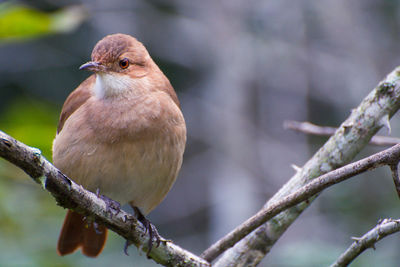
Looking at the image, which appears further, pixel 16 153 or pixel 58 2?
pixel 58 2

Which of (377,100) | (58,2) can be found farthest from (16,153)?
(58,2)

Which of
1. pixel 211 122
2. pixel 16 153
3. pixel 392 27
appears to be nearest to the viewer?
pixel 16 153

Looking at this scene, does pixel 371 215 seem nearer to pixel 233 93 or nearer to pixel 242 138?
pixel 242 138

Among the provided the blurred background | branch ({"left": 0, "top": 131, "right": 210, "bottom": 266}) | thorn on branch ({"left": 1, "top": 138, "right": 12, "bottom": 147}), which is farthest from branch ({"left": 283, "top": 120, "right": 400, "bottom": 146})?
the blurred background

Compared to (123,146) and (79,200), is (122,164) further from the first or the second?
(79,200)

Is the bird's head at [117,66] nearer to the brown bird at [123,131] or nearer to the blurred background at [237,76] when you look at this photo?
the brown bird at [123,131]

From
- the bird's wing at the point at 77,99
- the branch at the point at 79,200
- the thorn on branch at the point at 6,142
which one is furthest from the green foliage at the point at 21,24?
the thorn on branch at the point at 6,142

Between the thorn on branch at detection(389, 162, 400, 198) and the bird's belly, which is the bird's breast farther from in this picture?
the thorn on branch at detection(389, 162, 400, 198)
